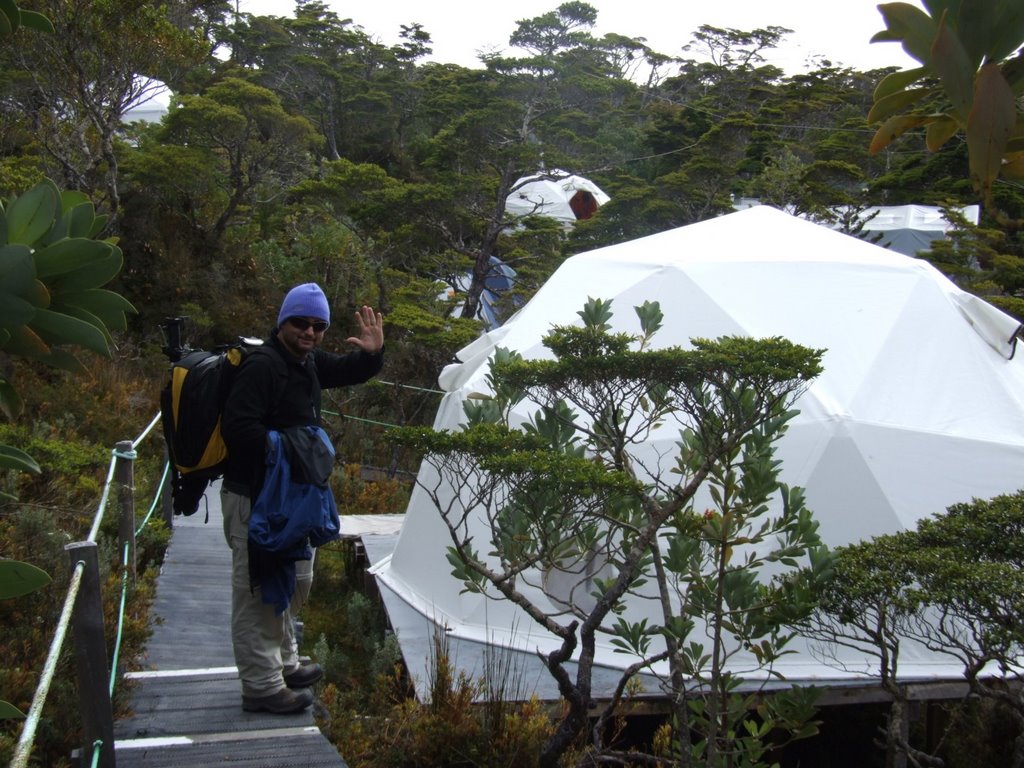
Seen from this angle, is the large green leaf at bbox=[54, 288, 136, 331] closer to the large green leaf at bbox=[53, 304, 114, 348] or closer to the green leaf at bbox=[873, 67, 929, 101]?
the large green leaf at bbox=[53, 304, 114, 348]

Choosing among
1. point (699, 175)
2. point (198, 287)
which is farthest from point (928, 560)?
point (699, 175)

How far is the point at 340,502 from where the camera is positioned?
9.93m

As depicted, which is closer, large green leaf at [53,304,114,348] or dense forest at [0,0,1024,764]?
large green leaf at [53,304,114,348]

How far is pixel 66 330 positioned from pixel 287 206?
16.1 m

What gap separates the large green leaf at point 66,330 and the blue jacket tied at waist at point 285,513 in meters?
2.23

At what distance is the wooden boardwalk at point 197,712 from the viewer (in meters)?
3.67

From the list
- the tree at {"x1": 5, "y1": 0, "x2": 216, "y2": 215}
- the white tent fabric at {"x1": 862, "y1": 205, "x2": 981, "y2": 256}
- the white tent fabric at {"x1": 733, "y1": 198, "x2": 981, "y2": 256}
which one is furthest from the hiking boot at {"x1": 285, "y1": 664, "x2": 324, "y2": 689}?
the white tent fabric at {"x1": 862, "y1": 205, "x2": 981, "y2": 256}

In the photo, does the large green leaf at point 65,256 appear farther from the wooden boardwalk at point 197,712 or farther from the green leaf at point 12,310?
the wooden boardwalk at point 197,712

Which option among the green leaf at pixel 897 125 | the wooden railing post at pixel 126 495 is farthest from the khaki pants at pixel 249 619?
the green leaf at pixel 897 125

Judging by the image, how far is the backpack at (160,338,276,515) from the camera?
12.3 feet

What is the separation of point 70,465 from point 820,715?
4.76 metres

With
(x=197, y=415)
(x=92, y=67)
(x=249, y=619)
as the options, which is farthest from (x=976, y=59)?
A: (x=92, y=67)

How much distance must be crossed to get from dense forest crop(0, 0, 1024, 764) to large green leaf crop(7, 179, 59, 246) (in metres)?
3.07

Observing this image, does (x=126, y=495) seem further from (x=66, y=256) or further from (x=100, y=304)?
(x=66, y=256)
